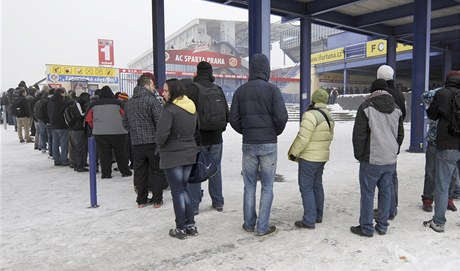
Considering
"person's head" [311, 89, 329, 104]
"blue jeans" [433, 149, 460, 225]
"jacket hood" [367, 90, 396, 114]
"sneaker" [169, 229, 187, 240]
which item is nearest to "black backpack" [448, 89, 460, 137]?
"blue jeans" [433, 149, 460, 225]

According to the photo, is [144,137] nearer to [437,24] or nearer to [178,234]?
[178,234]

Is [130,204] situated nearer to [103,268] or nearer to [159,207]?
[159,207]

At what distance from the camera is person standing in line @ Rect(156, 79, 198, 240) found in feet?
11.4

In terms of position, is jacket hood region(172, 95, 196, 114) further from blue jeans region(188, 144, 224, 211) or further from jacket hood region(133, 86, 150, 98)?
jacket hood region(133, 86, 150, 98)

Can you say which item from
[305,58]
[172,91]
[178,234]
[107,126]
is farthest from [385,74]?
[305,58]

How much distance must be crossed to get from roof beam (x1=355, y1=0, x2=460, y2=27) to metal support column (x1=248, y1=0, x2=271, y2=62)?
728 centimetres

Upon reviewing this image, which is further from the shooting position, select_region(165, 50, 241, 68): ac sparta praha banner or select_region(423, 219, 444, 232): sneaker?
select_region(165, 50, 241, 68): ac sparta praha banner

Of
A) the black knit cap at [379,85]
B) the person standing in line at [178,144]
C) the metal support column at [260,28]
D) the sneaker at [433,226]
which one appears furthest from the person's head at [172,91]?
the sneaker at [433,226]

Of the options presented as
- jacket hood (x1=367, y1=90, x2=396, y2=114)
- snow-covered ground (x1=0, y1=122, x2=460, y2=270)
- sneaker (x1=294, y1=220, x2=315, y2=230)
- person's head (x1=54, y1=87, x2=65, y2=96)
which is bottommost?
snow-covered ground (x1=0, y1=122, x2=460, y2=270)

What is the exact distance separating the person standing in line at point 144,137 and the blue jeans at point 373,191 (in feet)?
8.66

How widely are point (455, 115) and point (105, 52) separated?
2477 cm

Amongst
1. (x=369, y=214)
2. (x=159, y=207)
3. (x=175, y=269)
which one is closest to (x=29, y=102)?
(x=159, y=207)

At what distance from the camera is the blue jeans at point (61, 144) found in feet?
24.8

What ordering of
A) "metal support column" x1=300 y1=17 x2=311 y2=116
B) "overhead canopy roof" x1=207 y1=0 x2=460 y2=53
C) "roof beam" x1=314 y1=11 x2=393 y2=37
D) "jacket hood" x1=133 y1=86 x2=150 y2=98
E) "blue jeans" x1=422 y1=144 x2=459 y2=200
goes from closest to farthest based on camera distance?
1. "blue jeans" x1=422 y1=144 x2=459 y2=200
2. "jacket hood" x1=133 y1=86 x2=150 y2=98
3. "overhead canopy roof" x1=207 y1=0 x2=460 y2=53
4. "metal support column" x1=300 y1=17 x2=311 y2=116
5. "roof beam" x1=314 y1=11 x2=393 y2=37
